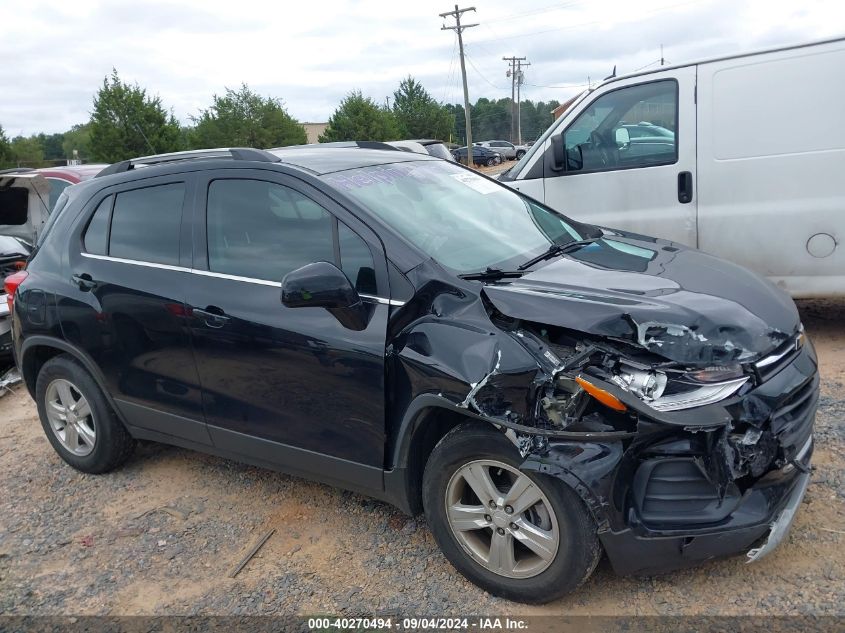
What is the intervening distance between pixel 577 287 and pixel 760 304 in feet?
2.50

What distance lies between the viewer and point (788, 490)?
2.58 m

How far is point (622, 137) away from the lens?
559 cm

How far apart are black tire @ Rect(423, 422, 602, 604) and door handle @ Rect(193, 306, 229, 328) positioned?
126 centimetres

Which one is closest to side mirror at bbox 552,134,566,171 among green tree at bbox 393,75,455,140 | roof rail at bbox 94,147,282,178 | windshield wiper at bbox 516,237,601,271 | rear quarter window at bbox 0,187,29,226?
windshield wiper at bbox 516,237,601,271

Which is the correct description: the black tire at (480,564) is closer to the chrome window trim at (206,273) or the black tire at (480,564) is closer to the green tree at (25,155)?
the chrome window trim at (206,273)

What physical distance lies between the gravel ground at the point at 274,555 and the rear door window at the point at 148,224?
4.63 ft

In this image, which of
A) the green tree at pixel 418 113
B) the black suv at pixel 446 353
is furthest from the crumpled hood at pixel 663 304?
the green tree at pixel 418 113

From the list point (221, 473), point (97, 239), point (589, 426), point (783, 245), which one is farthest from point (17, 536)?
point (783, 245)

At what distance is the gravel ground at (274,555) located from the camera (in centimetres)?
279

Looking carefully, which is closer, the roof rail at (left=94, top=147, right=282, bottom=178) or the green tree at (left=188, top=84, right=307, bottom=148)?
the roof rail at (left=94, top=147, right=282, bottom=178)

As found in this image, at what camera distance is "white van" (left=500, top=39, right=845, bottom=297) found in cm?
488

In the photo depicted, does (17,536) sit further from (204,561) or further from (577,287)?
(577,287)

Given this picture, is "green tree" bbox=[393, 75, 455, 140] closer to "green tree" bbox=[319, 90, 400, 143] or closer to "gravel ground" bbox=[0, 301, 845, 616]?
"green tree" bbox=[319, 90, 400, 143]

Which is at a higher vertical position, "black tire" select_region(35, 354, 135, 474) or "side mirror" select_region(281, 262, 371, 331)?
"side mirror" select_region(281, 262, 371, 331)
